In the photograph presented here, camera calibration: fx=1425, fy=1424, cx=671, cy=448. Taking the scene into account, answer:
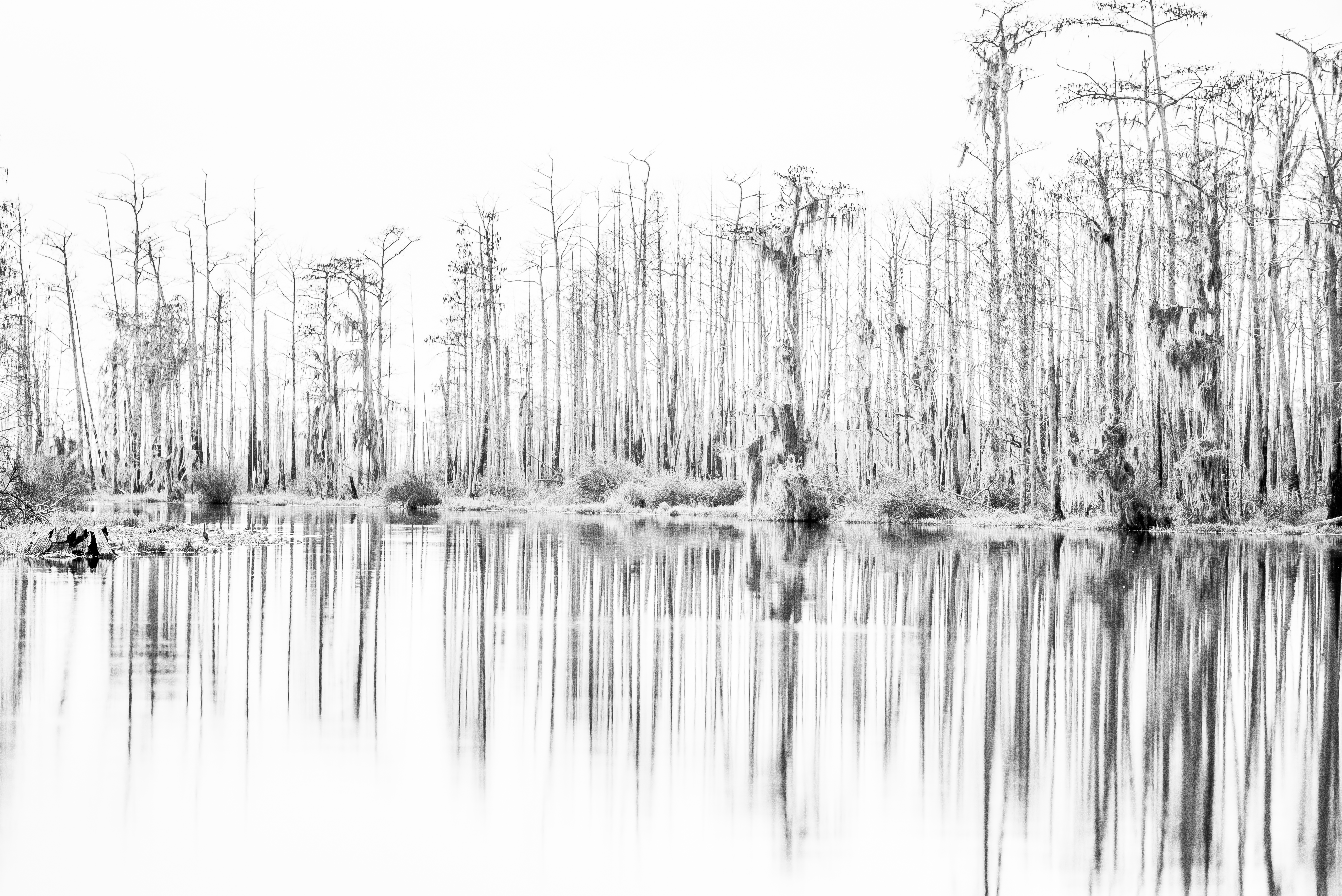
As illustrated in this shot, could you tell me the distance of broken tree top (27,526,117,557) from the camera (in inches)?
679

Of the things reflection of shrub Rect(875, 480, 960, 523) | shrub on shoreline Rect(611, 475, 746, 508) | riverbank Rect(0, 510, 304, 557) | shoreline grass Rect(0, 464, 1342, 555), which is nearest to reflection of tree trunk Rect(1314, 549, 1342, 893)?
riverbank Rect(0, 510, 304, 557)

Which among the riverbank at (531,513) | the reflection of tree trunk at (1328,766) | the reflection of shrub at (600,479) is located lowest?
the reflection of tree trunk at (1328,766)

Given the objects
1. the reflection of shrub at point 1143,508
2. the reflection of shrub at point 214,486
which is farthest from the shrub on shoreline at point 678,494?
the reflection of shrub at point 214,486

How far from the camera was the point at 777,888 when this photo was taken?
4840 mm

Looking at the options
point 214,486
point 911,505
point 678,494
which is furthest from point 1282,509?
point 214,486

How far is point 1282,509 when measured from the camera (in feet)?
92.0

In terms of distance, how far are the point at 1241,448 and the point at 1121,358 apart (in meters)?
5.37

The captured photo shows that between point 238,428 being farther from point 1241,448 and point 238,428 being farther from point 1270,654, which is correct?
point 1270,654

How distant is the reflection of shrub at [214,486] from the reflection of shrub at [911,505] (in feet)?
70.1

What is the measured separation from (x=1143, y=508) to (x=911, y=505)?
566 centimetres

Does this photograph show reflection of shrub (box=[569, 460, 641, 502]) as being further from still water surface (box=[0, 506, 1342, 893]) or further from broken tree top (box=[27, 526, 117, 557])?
still water surface (box=[0, 506, 1342, 893])

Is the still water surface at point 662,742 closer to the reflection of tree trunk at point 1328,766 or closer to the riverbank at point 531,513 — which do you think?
the reflection of tree trunk at point 1328,766

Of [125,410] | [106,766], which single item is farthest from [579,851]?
[125,410]

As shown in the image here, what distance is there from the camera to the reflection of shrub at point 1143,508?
92.1 feet
